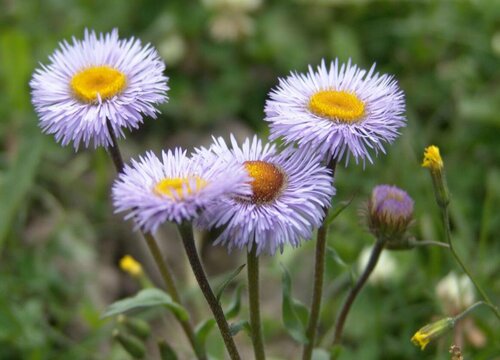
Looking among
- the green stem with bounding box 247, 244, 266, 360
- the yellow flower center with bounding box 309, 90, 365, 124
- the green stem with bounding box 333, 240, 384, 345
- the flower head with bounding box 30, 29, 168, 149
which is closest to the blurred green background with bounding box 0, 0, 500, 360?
the green stem with bounding box 333, 240, 384, 345

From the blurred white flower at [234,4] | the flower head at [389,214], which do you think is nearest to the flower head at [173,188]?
the flower head at [389,214]

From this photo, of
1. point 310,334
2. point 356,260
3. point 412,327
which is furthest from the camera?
point 356,260

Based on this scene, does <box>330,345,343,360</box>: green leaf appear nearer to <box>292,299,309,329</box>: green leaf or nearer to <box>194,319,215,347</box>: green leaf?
<box>292,299,309,329</box>: green leaf

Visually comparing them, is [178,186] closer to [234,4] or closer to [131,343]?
[131,343]

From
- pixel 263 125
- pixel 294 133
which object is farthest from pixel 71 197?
pixel 294 133

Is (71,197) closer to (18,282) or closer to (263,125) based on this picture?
(18,282)

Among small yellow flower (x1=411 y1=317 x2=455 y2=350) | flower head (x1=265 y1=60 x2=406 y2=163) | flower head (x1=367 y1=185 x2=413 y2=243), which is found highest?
flower head (x1=265 y1=60 x2=406 y2=163)

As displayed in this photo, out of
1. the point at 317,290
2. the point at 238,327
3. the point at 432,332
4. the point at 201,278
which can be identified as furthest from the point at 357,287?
the point at 201,278
